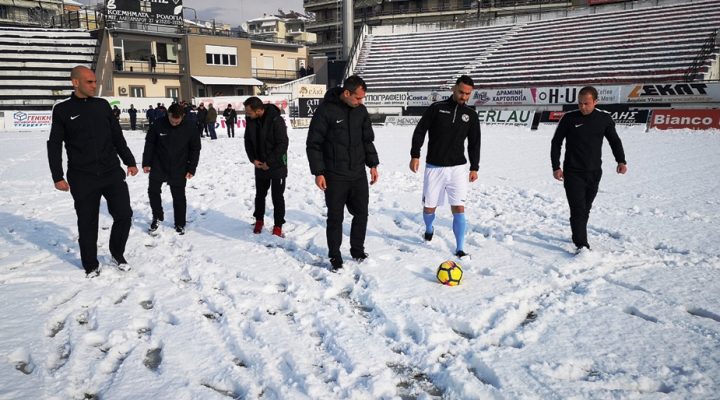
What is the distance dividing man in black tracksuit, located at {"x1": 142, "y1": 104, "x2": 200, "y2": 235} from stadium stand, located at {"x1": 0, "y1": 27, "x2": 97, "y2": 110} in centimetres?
3144

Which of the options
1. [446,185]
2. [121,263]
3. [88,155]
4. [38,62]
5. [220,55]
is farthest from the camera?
[220,55]

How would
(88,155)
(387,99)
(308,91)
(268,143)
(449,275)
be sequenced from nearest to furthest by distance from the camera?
(449,275) < (88,155) < (268,143) < (387,99) < (308,91)

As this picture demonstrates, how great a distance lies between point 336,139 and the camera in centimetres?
481

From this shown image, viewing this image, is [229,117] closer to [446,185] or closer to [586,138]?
[446,185]

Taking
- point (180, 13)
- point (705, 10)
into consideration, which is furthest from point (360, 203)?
point (180, 13)

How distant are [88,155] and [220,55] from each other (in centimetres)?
4124

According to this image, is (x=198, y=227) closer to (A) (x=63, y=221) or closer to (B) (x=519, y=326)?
(A) (x=63, y=221)

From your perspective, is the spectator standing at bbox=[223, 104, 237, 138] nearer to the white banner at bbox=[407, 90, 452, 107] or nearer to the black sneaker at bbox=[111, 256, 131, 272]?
the white banner at bbox=[407, 90, 452, 107]

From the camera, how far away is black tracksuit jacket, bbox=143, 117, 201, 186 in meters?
6.32

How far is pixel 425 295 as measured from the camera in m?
4.28

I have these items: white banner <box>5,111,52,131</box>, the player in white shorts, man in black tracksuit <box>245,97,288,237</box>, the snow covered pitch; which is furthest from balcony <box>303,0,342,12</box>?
the player in white shorts

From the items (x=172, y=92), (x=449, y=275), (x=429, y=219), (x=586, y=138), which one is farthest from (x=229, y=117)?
(x=172, y=92)

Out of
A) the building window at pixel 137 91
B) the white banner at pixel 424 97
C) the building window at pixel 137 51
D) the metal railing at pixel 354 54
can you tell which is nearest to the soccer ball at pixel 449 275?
the white banner at pixel 424 97

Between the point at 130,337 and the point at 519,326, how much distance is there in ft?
9.81
